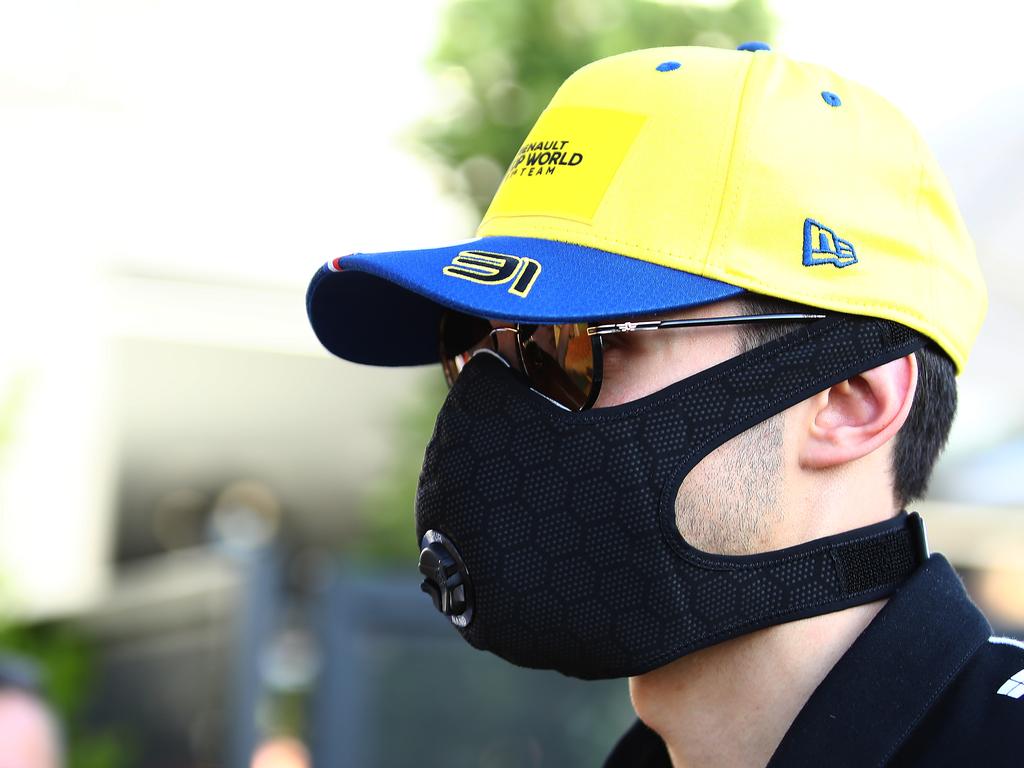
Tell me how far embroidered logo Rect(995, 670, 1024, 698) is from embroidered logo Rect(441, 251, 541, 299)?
795 mm

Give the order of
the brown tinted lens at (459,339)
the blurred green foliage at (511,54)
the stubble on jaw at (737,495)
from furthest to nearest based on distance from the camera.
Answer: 1. the blurred green foliage at (511,54)
2. the brown tinted lens at (459,339)
3. the stubble on jaw at (737,495)

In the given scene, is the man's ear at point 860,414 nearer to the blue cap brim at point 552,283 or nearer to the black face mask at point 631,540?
the black face mask at point 631,540

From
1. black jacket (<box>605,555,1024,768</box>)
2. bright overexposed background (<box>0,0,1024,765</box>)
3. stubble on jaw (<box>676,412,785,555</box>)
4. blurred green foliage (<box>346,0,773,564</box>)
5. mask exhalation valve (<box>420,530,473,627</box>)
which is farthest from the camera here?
bright overexposed background (<box>0,0,1024,765</box>)

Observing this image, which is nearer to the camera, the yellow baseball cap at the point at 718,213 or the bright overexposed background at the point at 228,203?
the yellow baseball cap at the point at 718,213

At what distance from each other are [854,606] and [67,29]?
7.24 metres

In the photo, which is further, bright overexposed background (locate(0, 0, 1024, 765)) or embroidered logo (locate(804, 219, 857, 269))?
bright overexposed background (locate(0, 0, 1024, 765))

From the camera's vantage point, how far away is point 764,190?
1724 millimetres

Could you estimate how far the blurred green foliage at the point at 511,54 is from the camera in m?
4.57

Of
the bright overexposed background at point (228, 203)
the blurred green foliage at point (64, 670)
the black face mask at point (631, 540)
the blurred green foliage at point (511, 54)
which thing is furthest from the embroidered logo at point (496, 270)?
the blurred green foliage at point (64, 670)

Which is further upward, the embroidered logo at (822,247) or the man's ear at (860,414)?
the embroidered logo at (822,247)

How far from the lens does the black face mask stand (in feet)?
5.53

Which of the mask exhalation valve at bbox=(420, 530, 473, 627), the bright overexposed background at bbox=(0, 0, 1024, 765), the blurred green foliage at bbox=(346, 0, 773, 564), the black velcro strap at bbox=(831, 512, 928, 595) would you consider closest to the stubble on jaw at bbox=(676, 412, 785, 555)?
the black velcro strap at bbox=(831, 512, 928, 595)

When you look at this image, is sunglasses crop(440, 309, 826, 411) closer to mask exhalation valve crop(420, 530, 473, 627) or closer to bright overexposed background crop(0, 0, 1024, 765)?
mask exhalation valve crop(420, 530, 473, 627)

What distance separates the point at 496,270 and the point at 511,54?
328cm
